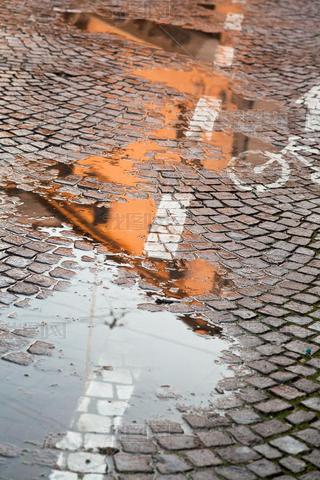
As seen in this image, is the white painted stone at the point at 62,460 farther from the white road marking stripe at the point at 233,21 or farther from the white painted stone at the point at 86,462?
the white road marking stripe at the point at 233,21

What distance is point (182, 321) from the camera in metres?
6.13

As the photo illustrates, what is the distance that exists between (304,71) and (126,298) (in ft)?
24.1

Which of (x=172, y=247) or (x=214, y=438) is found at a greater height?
(x=172, y=247)

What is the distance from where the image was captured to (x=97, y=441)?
4785 mm

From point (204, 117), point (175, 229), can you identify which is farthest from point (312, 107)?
point (175, 229)

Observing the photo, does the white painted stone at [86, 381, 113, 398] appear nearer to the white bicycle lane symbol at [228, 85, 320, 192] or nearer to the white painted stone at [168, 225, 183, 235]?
the white painted stone at [168, 225, 183, 235]

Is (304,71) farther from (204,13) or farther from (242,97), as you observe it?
(204,13)

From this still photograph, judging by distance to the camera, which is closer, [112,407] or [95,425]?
[95,425]

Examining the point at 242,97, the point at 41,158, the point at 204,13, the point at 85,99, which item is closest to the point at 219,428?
the point at 41,158

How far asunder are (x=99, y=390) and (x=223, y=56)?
8.74 meters

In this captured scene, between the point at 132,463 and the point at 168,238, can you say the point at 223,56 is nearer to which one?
the point at 168,238

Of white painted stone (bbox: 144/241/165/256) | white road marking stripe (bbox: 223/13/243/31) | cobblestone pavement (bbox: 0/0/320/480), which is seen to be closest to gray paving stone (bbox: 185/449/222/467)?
cobblestone pavement (bbox: 0/0/320/480)

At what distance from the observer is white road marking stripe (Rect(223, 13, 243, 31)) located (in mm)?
14922

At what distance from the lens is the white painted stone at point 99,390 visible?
5.19 metres
